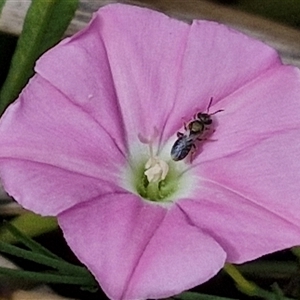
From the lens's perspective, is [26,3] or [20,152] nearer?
[20,152]

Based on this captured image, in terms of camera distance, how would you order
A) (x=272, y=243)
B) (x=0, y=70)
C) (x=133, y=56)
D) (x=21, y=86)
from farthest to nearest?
(x=0, y=70), (x=21, y=86), (x=133, y=56), (x=272, y=243)

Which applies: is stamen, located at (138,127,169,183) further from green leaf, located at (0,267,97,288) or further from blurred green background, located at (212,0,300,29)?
blurred green background, located at (212,0,300,29)

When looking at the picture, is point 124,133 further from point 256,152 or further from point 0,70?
point 0,70

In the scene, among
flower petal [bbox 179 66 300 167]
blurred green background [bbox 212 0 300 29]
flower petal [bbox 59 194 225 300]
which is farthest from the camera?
blurred green background [bbox 212 0 300 29]

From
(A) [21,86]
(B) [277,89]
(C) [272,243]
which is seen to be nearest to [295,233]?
(C) [272,243]

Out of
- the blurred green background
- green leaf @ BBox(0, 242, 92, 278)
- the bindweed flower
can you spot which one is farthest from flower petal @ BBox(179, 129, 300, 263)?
the blurred green background

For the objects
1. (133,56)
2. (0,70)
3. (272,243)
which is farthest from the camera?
(0,70)
